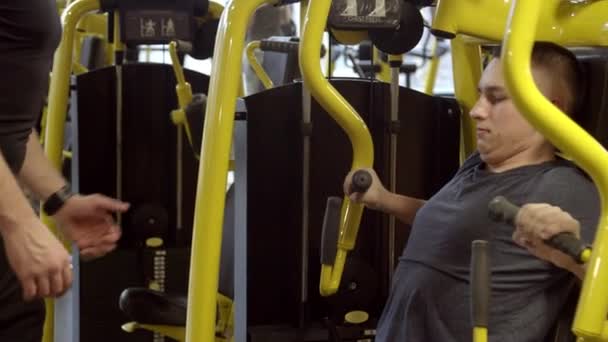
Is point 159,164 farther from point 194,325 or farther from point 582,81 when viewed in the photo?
point 582,81

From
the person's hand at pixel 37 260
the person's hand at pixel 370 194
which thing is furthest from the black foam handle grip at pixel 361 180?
the person's hand at pixel 37 260

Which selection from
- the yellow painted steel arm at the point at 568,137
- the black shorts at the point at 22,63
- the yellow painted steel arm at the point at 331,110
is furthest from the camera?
the yellow painted steel arm at the point at 331,110

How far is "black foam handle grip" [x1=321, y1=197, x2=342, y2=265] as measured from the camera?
7.13 feet

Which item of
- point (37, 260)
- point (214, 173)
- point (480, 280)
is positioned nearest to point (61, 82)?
point (214, 173)

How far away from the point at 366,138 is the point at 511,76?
80 centimetres

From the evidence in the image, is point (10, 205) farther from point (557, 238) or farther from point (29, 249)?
point (557, 238)

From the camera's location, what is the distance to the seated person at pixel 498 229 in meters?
1.92

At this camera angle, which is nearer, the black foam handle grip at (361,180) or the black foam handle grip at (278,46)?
Answer: the black foam handle grip at (361,180)

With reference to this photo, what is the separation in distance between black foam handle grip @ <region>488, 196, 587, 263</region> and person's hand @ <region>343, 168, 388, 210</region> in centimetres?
78

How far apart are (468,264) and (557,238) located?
0.65m

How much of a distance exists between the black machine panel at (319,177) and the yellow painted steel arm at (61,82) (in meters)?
0.93

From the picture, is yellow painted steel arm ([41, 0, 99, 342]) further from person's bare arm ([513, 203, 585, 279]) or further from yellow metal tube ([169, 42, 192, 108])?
person's bare arm ([513, 203, 585, 279])

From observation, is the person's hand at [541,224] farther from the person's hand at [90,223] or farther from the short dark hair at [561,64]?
the person's hand at [90,223]

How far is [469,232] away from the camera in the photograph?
2.04 m
